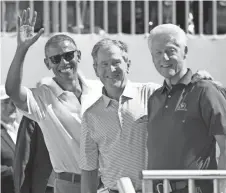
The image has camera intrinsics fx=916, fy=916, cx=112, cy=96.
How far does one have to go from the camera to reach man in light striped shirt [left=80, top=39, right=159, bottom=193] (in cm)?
480

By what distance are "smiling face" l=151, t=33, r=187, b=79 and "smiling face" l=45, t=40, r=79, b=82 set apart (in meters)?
1.19

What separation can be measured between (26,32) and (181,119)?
4.53ft

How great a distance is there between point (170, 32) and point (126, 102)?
560mm

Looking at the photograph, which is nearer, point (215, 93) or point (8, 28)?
point (215, 93)

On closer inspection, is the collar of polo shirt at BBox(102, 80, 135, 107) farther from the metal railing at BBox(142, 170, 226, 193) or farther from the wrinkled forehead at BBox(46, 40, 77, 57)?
the metal railing at BBox(142, 170, 226, 193)

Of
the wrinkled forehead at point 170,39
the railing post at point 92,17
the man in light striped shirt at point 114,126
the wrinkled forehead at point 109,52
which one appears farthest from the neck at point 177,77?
the railing post at point 92,17

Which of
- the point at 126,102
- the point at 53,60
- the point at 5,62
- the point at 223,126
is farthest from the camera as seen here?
the point at 5,62

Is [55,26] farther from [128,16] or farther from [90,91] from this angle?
[90,91]

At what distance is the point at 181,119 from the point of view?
4375 millimetres

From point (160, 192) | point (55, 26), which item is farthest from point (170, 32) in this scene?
point (55, 26)

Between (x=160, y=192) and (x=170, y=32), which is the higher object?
(x=170, y=32)

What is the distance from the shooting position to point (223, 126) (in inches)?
169

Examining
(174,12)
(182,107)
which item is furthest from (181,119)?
(174,12)

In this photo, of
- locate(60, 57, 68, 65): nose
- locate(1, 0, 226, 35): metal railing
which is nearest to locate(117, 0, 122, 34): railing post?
locate(1, 0, 226, 35): metal railing
